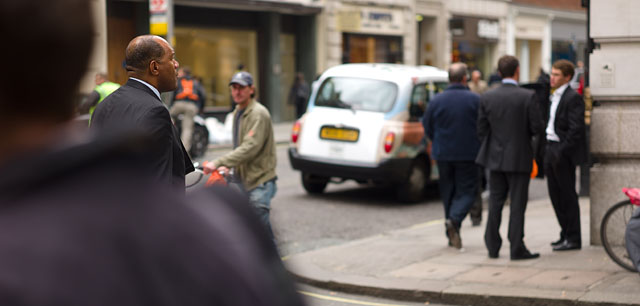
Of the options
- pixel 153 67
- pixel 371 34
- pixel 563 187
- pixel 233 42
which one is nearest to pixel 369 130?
pixel 563 187

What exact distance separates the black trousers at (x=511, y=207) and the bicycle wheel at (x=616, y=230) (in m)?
0.67

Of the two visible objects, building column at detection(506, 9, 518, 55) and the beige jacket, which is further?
building column at detection(506, 9, 518, 55)

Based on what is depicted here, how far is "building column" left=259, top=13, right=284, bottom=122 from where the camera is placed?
2962cm

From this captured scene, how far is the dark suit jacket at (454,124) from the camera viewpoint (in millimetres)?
8797

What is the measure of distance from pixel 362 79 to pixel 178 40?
15.9 meters

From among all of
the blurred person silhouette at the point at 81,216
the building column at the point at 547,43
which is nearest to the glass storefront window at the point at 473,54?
the building column at the point at 547,43

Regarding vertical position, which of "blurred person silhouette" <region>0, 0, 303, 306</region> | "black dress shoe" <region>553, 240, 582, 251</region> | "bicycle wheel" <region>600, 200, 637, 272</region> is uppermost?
"blurred person silhouette" <region>0, 0, 303, 306</region>

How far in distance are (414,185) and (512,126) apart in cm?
427

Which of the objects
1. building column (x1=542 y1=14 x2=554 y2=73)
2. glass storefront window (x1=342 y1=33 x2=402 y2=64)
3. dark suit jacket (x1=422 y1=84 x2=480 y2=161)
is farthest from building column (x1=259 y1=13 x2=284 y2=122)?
dark suit jacket (x1=422 y1=84 x2=480 y2=161)

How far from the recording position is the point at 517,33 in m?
41.8

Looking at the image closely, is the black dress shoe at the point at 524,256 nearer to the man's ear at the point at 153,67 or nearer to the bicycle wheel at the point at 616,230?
the bicycle wheel at the point at 616,230

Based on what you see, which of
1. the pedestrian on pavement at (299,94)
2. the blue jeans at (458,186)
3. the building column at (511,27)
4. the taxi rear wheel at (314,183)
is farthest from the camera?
the building column at (511,27)

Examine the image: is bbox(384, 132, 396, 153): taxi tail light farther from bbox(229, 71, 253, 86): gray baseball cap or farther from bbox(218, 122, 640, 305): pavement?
bbox(229, 71, 253, 86): gray baseball cap

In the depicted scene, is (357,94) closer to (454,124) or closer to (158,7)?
(454,124)
